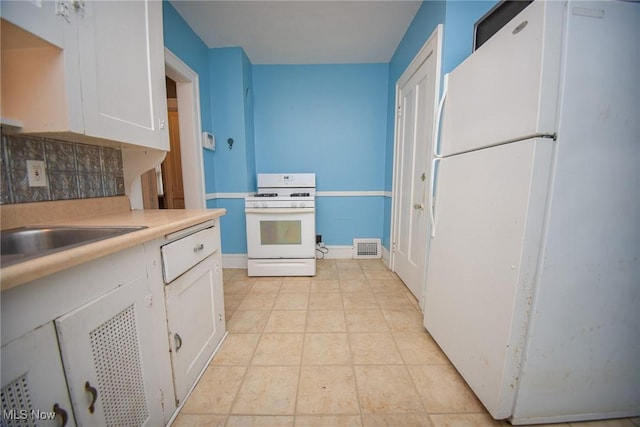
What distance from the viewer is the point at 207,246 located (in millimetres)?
1281

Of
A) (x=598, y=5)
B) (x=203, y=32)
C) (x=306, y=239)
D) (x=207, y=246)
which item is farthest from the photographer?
(x=306, y=239)

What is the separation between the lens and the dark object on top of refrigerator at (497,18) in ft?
3.76

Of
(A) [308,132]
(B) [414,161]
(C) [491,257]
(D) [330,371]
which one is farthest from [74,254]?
(A) [308,132]

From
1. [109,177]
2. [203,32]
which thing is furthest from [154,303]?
[203,32]

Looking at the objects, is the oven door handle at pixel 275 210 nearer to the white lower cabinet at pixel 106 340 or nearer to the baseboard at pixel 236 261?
the baseboard at pixel 236 261

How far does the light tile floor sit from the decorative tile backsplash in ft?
3.68

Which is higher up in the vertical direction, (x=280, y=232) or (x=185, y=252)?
(x=185, y=252)

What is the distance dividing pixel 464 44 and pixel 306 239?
2043 millimetres

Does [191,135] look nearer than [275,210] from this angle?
Yes

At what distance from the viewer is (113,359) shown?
73cm

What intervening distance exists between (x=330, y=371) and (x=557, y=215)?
1243 millimetres

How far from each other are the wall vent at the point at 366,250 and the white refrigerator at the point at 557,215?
2.02 meters

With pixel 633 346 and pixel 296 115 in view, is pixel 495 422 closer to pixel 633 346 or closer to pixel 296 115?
pixel 633 346

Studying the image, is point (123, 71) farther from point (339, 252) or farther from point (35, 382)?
point (339, 252)
